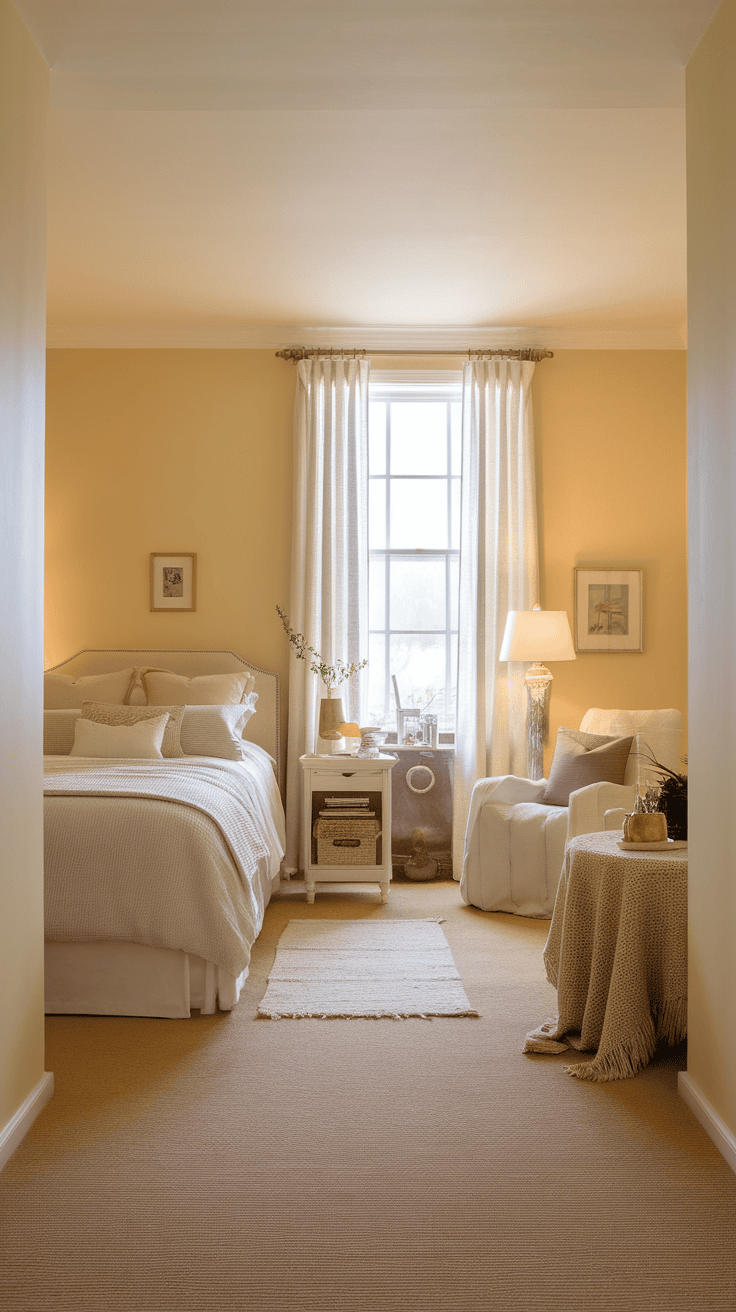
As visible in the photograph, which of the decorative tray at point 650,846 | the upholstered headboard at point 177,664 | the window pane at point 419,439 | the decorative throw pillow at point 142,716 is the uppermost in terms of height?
the window pane at point 419,439

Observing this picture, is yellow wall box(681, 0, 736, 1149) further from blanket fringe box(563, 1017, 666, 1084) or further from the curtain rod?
the curtain rod

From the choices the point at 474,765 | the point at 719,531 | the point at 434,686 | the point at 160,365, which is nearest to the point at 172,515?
the point at 160,365

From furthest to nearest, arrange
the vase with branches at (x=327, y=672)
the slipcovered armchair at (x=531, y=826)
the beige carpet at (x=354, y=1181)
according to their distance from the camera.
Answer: the vase with branches at (x=327, y=672), the slipcovered armchair at (x=531, y=826), the beige carpet at (x=354, y=1181)

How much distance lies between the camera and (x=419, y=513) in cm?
599

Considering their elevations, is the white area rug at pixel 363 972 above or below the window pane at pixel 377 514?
below

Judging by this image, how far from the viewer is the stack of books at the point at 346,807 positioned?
507 centimetres

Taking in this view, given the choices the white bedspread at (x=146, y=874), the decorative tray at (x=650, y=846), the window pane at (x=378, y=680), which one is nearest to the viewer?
the decorative tray at (x=650, y=846)

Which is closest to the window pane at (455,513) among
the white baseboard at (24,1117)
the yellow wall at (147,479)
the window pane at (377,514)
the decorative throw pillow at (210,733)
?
the window pane at (377,514)

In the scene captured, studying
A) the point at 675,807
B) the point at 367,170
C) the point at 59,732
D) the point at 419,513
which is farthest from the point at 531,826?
the point at 367,170

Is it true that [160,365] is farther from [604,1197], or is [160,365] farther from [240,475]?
[604,1197]

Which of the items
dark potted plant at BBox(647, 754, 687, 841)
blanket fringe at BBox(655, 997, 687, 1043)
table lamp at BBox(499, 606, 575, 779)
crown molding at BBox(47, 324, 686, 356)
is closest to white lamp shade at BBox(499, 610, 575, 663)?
table lamp at BBox(499, 606, 575, 779)

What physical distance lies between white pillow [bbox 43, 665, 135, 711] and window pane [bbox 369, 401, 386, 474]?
1.91m

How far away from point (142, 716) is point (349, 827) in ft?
3.90

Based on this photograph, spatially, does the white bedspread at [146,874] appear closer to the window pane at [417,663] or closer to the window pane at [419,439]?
the window pane at [417,663]
